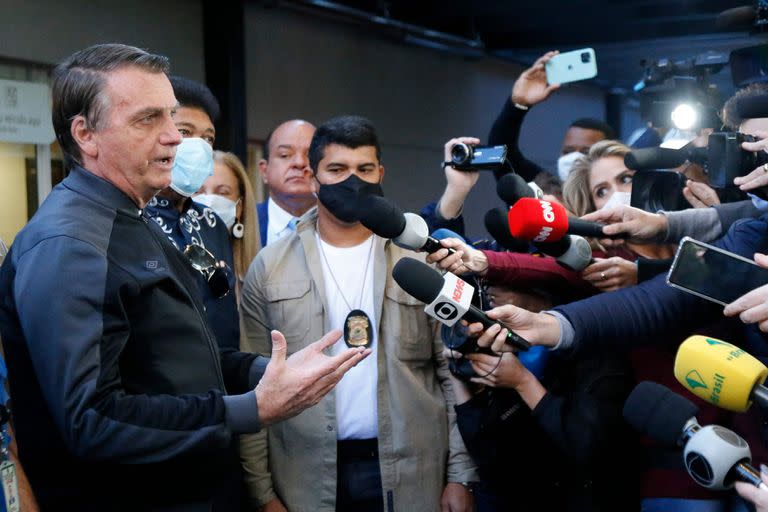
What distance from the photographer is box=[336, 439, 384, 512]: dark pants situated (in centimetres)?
254

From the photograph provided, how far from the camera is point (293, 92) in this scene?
24.8ft

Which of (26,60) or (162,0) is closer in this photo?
(26,60)

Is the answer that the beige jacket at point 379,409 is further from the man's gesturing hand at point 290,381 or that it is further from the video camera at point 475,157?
the man's gesturing hand at point 290,381

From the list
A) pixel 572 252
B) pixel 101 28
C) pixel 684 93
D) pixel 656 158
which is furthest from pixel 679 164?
pixel 101 28

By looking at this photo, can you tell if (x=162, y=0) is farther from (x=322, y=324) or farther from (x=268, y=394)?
(x=268, y=394)

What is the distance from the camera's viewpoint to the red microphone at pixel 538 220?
2146mm

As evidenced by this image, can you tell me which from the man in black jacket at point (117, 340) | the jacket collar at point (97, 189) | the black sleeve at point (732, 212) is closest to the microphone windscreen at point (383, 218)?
the man in black jacket at point (117, 340)

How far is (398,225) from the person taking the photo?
2.20 meters

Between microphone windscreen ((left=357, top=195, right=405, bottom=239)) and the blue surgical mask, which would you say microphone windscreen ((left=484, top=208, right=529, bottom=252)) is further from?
the blue surgical mask

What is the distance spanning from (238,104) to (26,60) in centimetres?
167

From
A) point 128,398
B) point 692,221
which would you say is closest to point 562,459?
point 692,221

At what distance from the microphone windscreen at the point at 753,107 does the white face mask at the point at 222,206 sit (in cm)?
181

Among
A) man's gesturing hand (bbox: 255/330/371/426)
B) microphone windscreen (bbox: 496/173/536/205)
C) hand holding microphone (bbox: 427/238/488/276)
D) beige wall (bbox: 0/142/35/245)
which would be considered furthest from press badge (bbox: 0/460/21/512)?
beige wall (bbox: 0/142/35/245)

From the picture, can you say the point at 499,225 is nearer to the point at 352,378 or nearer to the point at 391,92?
the point at 352,378
